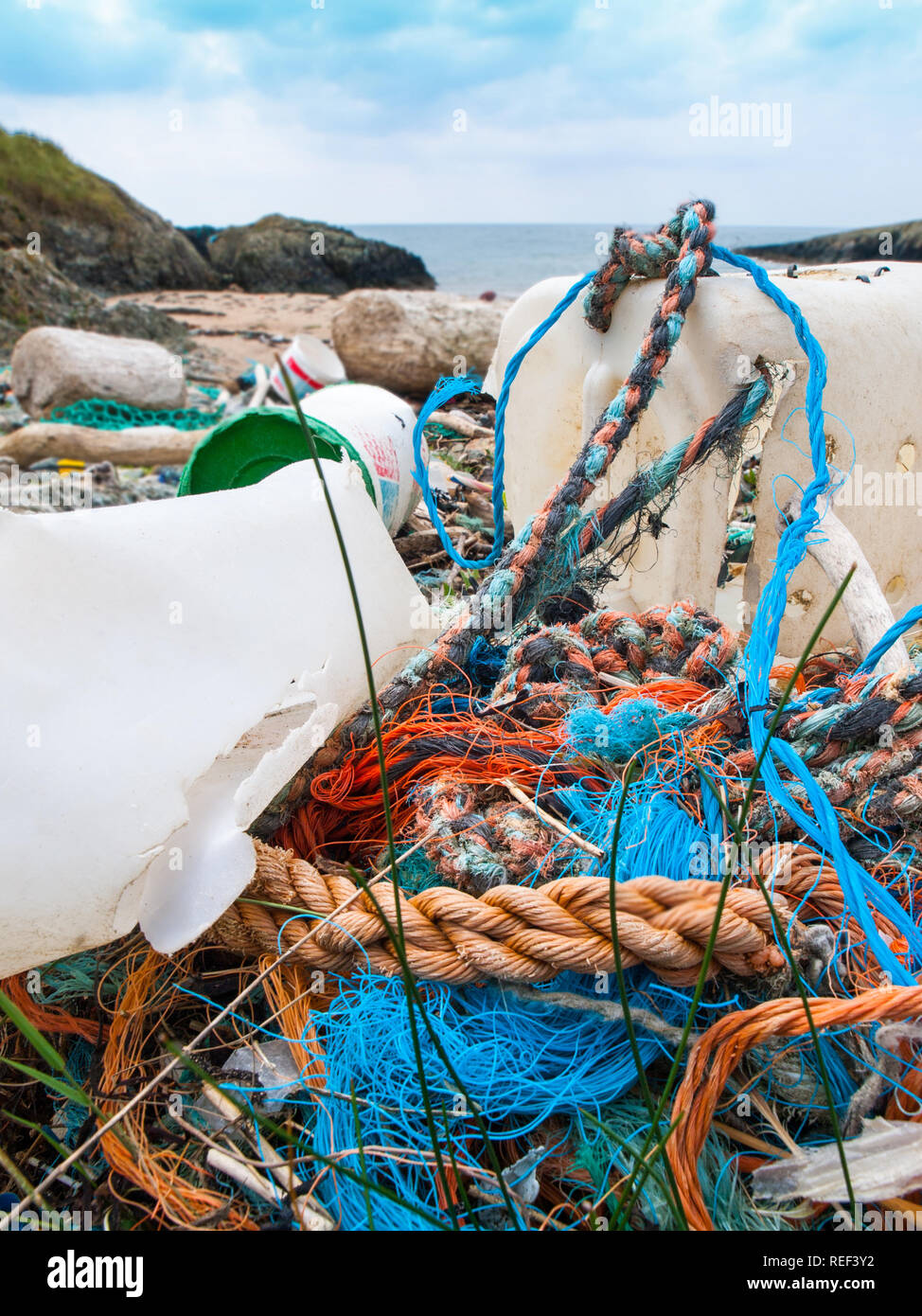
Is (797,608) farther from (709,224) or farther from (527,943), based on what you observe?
(527,943)

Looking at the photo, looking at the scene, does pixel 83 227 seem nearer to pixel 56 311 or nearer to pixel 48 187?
pixel 48 187

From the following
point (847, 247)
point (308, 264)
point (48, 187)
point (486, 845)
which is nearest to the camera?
point (486, 845)

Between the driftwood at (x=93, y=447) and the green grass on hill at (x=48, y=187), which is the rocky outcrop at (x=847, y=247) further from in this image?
the driftwood at (x=93, y=447)

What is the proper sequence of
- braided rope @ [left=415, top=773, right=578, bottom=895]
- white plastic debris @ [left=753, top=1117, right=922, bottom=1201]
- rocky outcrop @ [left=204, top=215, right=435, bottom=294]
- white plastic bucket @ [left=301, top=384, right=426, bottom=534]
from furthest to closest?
rocky outcrop @ [left=204, top=215, right=435, bottom=294] → white plastic bucket @ [left=301, top=384, right=426, bottom=534] → braided rope @ [left=415, top=773, right=578, bottom=895] → white plastic debris @ [left=753, top=1117, right=922, bottom=1201]

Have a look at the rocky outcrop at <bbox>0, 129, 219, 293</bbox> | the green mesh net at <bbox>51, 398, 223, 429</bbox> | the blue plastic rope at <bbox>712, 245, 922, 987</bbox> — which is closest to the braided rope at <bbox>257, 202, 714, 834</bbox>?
the blue plastic rope at <bbox>712, 245, 922, 987</bbox>

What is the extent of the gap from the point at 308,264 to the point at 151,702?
27414 mm

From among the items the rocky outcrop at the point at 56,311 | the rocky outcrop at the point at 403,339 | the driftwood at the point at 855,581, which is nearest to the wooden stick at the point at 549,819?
the driftwood at the point at 855,581

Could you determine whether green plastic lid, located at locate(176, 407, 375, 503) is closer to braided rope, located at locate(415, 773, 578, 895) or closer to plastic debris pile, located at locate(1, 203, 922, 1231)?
plastic debris pile, located at locate(1, 203, 922, 1231)

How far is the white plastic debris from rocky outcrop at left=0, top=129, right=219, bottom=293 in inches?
990

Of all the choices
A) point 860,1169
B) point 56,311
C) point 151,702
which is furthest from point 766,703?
point 56,311

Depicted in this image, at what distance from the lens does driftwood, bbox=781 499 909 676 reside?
1892 millimetres

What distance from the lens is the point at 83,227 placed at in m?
23.8
